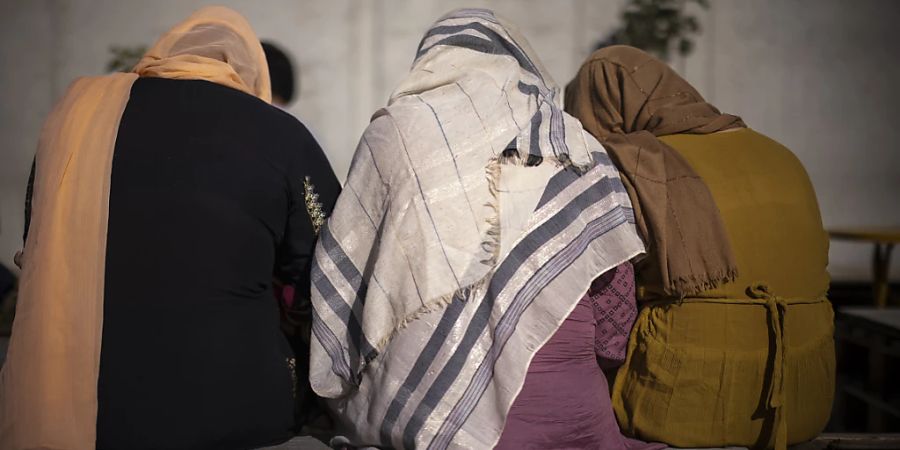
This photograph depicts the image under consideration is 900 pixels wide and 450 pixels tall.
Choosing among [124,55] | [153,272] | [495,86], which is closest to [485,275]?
[495,86]

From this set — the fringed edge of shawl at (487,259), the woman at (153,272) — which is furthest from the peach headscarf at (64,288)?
the fringed edge of shawl at (487,259)

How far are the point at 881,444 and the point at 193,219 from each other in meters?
1.87

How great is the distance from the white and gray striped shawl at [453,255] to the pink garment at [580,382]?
0.07m

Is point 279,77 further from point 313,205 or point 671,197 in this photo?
point 671,197

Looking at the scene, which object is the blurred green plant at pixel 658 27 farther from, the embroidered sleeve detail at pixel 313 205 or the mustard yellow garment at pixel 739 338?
the embroidered sleeve detail at pixel 313 205

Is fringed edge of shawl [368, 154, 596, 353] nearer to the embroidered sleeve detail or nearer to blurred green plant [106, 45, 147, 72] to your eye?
the embroidered sleeve detail

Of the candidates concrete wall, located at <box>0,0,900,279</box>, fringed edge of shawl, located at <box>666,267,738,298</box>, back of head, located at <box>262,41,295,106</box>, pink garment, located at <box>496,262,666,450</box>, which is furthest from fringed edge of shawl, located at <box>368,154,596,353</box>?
concrete wall, located at <box>0,0,900,279</box>

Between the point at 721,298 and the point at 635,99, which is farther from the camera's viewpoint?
the point at 635,99

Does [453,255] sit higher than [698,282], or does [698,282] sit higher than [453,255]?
[453,255]

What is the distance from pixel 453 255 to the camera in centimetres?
171

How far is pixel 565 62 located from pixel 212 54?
3.77 m

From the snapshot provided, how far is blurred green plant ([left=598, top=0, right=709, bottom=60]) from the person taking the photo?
211 inches

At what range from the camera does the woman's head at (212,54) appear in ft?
6.25

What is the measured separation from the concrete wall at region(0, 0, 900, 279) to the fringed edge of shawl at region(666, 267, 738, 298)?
3723mm
